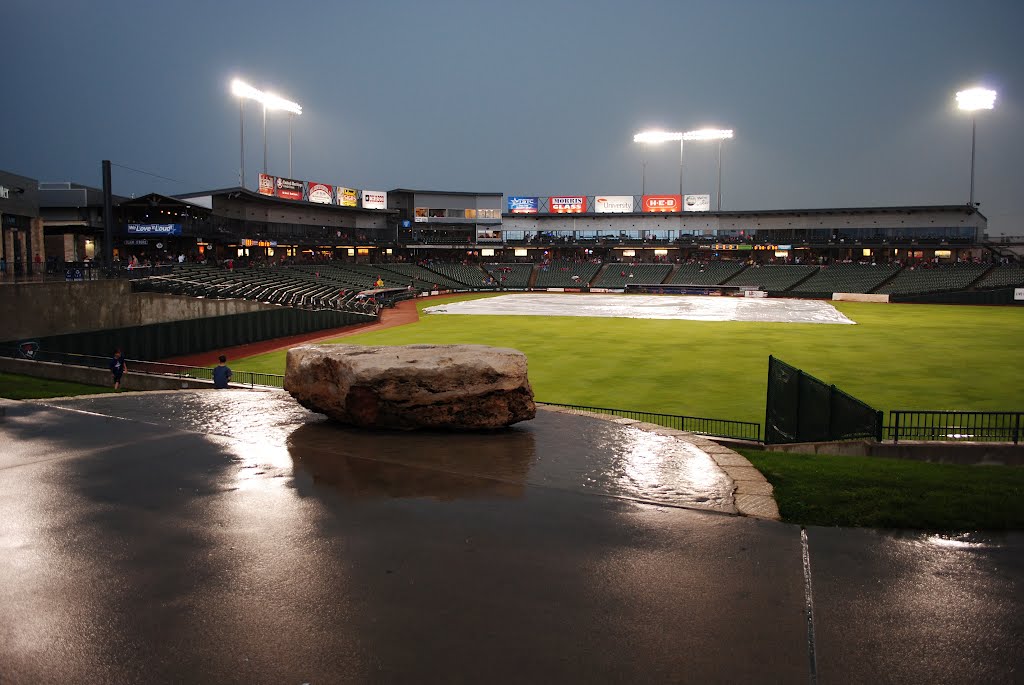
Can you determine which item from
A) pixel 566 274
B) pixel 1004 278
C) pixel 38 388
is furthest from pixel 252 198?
pixel 1004 278

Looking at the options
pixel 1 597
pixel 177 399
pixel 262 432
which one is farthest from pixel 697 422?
pixel 1 597

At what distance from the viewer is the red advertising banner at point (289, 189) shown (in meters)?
80.4

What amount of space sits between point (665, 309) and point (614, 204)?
48999 millimetres

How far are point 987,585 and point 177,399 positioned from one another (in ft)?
50.1

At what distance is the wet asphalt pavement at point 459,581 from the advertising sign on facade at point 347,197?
85.0 m

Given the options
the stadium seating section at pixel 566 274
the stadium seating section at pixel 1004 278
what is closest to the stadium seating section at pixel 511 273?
the stadium seating section at pixel 566 274

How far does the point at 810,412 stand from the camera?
52.0 feet

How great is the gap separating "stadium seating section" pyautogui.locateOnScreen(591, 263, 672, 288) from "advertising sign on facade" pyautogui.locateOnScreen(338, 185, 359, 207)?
3544 cm

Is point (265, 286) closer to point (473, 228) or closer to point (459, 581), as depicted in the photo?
point (459, 581)

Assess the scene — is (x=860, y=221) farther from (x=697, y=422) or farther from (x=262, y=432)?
(x=262, y=432)

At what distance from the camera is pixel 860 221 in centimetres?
9512

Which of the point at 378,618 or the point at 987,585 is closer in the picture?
the point at 378,618

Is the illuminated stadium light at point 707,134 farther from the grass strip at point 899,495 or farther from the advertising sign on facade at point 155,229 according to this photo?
the grass strip at point 899,495

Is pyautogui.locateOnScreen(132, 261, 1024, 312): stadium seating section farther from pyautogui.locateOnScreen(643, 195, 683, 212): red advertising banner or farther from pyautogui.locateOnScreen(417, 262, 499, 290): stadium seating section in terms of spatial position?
pyautogui.locateOnScreen(643, 195, 683, 212): red advertising banner
